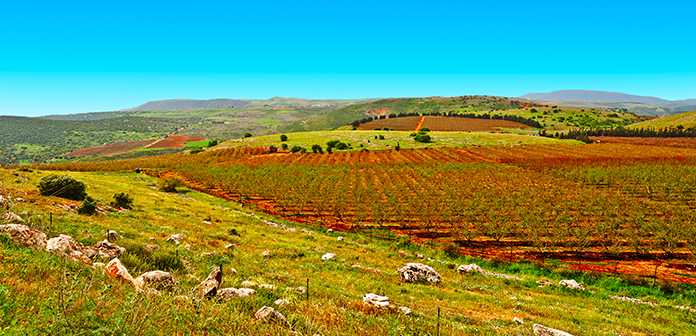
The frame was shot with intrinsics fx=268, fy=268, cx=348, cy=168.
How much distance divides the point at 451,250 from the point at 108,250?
65.6 ft

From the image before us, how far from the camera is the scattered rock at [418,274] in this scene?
14422mm

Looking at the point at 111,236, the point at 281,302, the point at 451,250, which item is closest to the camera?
the point at 281,302

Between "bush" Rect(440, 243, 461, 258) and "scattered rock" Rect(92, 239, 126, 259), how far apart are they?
1938cm

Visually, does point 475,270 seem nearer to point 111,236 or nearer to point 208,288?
point 208,288

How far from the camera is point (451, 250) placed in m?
20.4

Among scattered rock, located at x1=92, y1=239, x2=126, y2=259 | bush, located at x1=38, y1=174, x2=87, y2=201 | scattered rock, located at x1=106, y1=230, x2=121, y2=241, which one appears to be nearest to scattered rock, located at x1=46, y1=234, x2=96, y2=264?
scattered rock, located at x1=92, y1=239, x2=126, y2=259

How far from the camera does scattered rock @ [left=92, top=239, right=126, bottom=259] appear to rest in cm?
932

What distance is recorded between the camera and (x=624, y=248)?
2073 centimetres

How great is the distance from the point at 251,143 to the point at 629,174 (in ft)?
364

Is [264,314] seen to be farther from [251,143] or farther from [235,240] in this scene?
[251,143]

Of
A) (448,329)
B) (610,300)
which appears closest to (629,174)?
(610,300)

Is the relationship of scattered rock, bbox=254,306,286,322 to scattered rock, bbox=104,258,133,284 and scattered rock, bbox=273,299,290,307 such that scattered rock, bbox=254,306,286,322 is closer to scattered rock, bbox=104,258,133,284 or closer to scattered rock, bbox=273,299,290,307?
scattered rock, bbox=273,299,290,307

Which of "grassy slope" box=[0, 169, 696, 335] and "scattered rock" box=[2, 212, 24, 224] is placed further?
"scattered rock" box=[2, 212, 24, 224]


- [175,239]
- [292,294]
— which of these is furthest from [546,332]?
[175,239]
